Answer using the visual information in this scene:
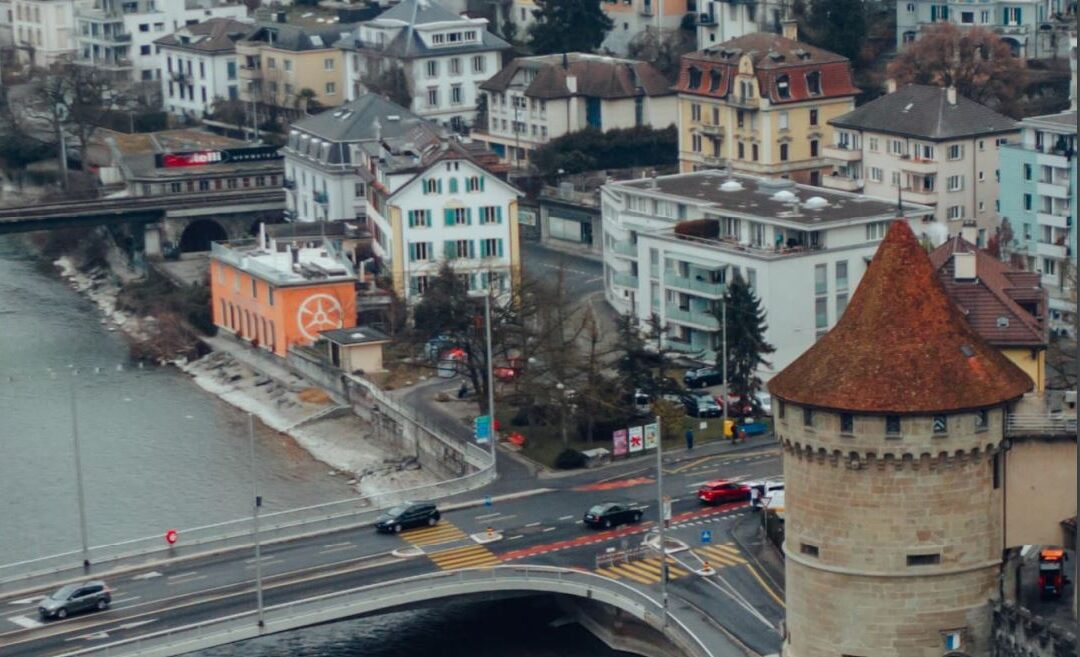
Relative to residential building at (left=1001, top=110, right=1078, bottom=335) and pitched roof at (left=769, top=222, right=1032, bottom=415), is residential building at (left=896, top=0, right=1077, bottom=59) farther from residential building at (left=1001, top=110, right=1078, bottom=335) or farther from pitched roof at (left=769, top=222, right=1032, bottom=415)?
pitched roof at (left=769, top=222, right=1032, bottom=415)

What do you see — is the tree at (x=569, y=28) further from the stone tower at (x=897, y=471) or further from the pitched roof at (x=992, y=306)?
the stone tower at (x=897, y=471)

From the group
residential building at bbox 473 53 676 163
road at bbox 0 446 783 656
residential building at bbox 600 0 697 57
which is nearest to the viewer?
road at bbox 0 446 783 656

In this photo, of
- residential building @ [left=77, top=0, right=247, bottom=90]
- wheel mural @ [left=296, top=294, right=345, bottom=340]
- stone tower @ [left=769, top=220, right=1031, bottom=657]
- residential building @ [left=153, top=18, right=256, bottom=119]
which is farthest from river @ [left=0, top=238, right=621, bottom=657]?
residential building @ [left=77, top=0, right=247, bottom=90]

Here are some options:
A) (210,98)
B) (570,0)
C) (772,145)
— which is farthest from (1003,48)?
(210,98)

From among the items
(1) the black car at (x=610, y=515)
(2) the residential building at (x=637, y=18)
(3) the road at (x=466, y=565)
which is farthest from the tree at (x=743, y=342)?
(2) the residential building at (x=637, y=18)

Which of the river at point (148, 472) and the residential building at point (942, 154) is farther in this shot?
the residential building at point (942, 154)
